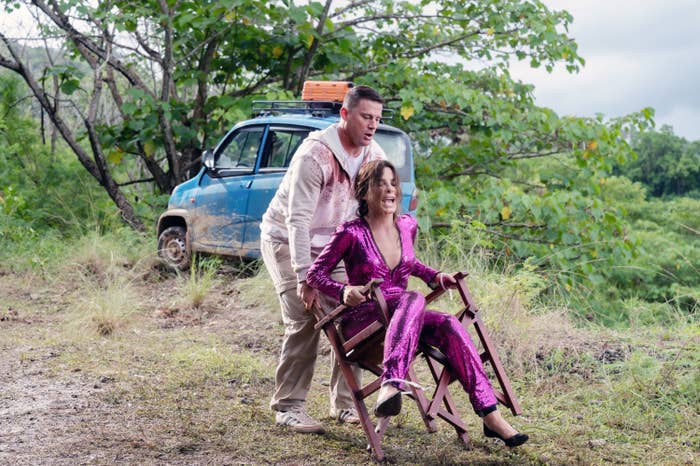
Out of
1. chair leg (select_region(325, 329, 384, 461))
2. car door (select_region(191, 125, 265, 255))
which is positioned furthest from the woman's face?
car door (select_region(191, 125, 265, 255))

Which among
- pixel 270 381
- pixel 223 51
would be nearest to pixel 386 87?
pixel 223 51

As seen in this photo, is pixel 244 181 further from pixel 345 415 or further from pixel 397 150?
pixel 345 415

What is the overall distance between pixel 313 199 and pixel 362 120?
479 mm

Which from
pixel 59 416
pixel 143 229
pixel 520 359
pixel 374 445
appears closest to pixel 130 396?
pixel 59 416

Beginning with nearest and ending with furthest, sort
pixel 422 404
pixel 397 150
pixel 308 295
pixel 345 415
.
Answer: pixel 422 404, pixel 308 295, pixel 345 415, pixel 397 150

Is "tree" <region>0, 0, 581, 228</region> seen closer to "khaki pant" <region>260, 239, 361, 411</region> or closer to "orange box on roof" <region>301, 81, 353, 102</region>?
"orange box on roof" <region>301, 81, 353, 102</region>

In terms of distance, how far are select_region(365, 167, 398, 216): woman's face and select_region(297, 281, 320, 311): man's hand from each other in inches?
20.7

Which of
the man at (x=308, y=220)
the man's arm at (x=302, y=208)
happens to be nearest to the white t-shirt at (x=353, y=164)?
the man at (x=308, y=220)

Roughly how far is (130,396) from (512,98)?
976 cm

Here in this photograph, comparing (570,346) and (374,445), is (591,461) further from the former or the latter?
(570,346)

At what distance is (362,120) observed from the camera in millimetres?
4414

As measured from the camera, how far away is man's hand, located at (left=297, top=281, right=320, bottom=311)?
4359 mm

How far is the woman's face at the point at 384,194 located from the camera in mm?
4234

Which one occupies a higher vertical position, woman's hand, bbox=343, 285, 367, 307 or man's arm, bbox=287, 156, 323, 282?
man's arm, bbox=287, 156, 323, 282
